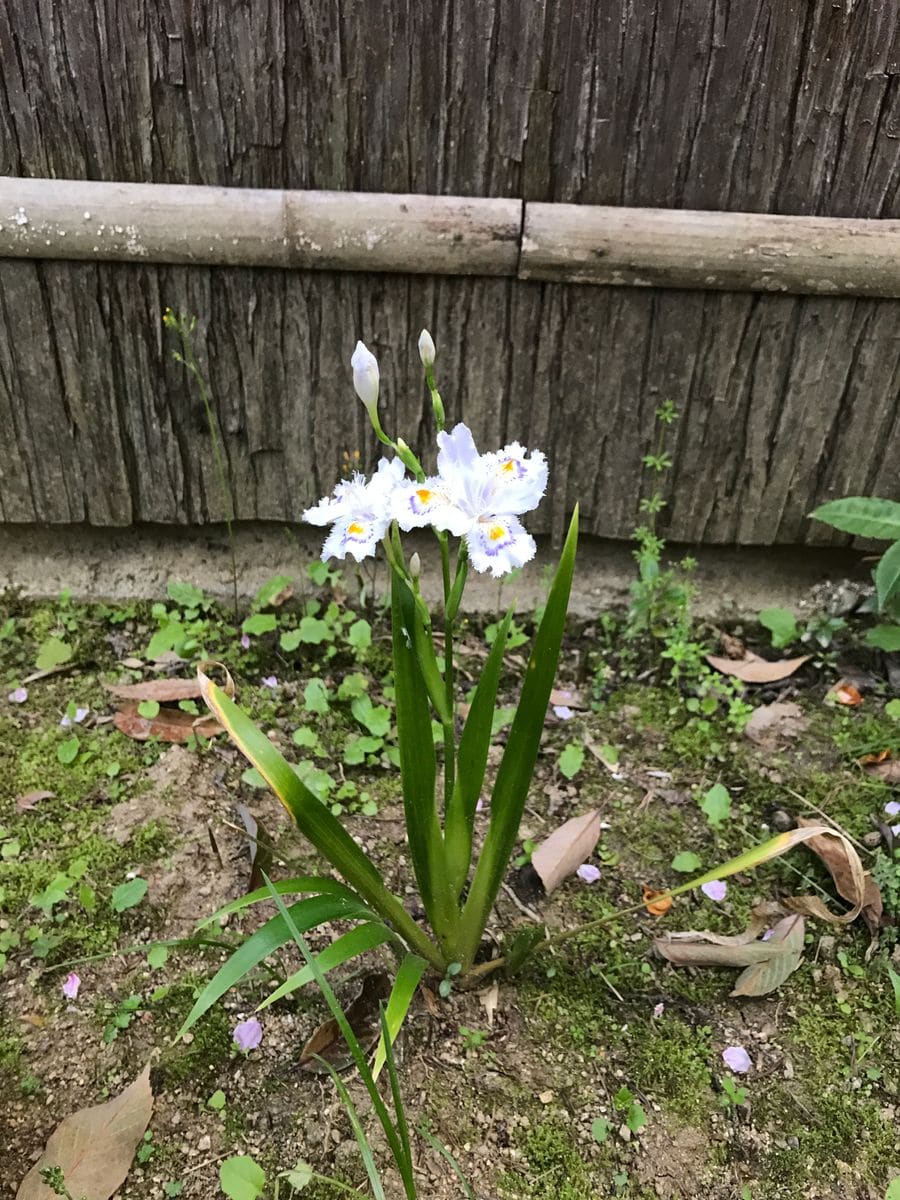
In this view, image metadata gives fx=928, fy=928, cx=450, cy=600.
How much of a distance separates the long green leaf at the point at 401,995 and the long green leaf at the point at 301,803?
0.09 m

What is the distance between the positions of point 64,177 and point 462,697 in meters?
1.35

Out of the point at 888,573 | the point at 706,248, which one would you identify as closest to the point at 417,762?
the point at 888,573

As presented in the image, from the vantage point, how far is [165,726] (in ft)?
6.40

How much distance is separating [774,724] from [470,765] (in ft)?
3.22

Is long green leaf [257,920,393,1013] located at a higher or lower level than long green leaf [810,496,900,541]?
lower

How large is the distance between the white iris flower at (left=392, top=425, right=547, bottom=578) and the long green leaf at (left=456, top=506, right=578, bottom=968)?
0.09 metres

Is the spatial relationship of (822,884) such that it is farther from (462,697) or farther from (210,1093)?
(210,1093)

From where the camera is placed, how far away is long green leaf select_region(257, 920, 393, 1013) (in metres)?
1.15

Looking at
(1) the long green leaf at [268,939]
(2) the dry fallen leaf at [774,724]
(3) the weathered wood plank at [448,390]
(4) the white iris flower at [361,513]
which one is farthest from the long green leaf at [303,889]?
(3) the weathered wood plank at [448,390]

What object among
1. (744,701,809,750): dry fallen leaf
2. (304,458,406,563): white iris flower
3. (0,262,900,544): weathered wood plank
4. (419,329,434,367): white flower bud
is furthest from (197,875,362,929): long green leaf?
(0,262,900,544): weathered wood plank

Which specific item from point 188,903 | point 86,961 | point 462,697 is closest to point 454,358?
point 462,697

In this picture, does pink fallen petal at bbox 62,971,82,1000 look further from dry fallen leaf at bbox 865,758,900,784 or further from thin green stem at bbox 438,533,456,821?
dry fallen leaf at bbox 865,758,900,784

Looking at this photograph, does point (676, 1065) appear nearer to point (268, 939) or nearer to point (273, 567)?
point (268, 939)

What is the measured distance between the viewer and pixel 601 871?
171 cm
